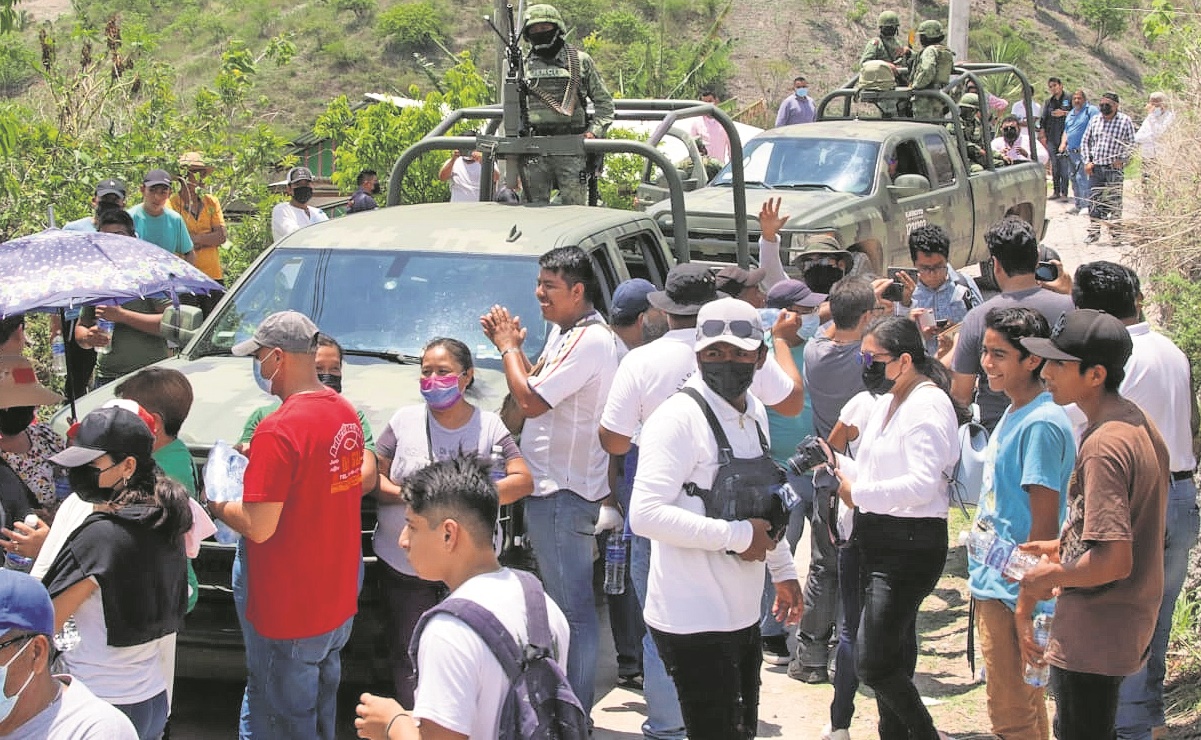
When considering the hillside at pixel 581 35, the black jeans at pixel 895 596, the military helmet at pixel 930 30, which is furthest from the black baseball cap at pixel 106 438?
the hillside at pixel 581 35

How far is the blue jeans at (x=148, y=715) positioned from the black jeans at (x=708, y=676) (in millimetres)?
1540

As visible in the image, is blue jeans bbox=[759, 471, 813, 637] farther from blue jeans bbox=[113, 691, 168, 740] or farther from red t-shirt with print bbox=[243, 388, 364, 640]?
blue jeans bbox=[113, 691, 168, 740]

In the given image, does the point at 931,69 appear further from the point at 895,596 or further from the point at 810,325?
the point at 895,596

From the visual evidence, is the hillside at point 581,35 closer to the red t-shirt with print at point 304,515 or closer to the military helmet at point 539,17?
the military helmet at point 539,17

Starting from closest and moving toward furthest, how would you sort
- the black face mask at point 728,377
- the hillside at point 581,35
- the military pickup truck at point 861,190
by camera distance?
the black face mask at point 728,377 < the military pickup truck at point 861,190 < the hillside at point 581,35

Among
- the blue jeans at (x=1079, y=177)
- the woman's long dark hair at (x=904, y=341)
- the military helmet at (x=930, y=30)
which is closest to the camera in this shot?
the woman's long dark hair at (x=904, y=341)

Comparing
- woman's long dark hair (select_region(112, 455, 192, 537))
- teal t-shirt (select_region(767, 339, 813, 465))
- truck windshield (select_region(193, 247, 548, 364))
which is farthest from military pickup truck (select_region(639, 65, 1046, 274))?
woman's long dark hair (select_region(112, 455, 192, 537))

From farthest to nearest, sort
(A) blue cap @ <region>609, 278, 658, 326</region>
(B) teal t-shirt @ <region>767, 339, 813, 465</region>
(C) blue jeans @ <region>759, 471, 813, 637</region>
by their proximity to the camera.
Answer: (B) teal t-shirt @ <region>767, 339, 813, 465</region> → (C) blue jeans @ <region>759, 471, 813, 637</region> → (A) blue cap @ <region>609, 278, 658, 326</region>

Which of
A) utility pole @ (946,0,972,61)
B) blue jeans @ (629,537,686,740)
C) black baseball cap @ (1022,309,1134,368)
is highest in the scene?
utility pole @ (946,0,972,61)

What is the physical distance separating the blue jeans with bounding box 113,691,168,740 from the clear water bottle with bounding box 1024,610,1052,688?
2.79m

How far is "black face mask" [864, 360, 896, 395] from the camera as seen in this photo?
5.28m

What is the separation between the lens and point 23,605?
300 cm

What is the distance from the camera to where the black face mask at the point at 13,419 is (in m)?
5.12

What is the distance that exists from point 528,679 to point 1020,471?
2.23 meters
